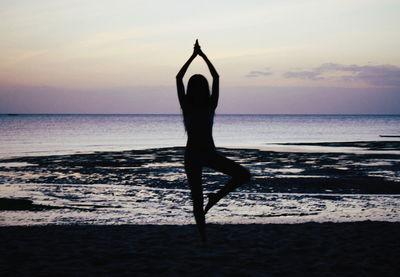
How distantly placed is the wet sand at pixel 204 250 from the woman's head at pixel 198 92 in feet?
6.92

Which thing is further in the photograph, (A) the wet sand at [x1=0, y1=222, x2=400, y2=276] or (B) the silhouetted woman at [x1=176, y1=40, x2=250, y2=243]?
(B) the silhouetted woman at [x1=176, y1=40, x2=250, y2=243]

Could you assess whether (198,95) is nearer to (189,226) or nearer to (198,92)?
(198,92)

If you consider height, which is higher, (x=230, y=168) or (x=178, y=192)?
(x=230, y=168)

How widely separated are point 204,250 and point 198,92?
239cm

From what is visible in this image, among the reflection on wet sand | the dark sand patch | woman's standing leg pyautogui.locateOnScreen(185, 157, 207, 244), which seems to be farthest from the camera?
the dark sand patch

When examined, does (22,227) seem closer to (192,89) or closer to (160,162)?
(192,89)

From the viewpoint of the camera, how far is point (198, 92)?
5840 mm

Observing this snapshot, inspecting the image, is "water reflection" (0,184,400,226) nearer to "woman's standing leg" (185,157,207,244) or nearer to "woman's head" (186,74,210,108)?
"woman's standing leg" (185,157,207,244)

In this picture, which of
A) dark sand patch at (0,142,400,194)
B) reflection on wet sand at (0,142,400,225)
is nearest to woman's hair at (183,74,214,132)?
reflection on wet sand at (0,142,400,225)

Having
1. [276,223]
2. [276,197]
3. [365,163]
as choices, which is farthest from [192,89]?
[365,163]

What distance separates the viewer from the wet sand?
5.68m

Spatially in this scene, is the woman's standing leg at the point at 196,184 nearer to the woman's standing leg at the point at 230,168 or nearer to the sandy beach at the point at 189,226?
the woman's standing leg at the point at 230,168

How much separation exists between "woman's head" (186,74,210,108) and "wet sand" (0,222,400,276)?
6.92 feet

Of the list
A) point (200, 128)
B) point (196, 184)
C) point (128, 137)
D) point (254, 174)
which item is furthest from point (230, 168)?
point (128, 137)
